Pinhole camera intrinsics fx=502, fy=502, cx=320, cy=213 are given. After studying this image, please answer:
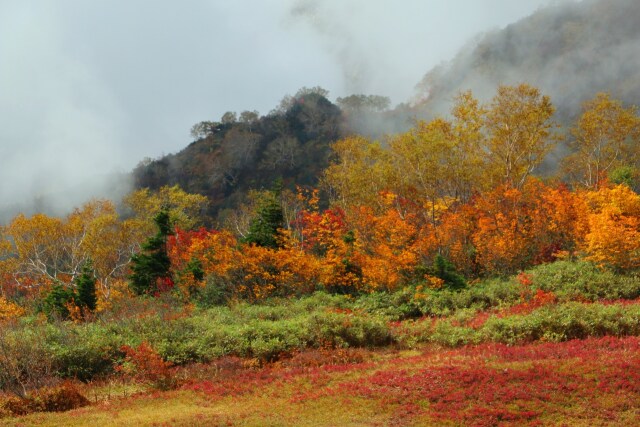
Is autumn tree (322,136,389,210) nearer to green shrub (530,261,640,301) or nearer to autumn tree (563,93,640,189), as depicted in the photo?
autumn tree (563,93,640,189)

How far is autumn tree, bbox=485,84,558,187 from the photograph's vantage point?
106ft

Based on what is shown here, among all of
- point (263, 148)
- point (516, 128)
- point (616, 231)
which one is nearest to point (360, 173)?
point (516, 128)

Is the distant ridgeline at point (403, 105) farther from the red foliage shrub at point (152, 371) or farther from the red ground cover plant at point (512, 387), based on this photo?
the red ground cover plant at point (512, 387)

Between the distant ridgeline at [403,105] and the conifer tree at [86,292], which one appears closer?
the conifer tree at [86,292]

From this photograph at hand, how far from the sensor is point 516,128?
107 feet

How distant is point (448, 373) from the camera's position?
42.5 ft

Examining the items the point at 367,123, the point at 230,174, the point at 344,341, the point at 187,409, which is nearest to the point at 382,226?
the point at 344,341

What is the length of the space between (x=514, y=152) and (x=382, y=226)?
1078 cm

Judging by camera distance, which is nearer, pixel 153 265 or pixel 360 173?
pixel 153 265

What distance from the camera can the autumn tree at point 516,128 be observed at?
32.2m

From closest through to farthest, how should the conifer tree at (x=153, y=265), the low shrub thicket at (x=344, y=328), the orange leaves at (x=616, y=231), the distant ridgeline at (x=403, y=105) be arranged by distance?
the low shrub thicket at (x=344, y=328) → the orange leaves at (x=616, y=231) → the conifer tree at (x=153, y=265) → the distant ridgeline at (x=403, y=105)

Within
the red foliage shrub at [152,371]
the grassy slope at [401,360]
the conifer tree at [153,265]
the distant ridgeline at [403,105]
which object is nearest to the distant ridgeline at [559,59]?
the distant ridgeline at [403,105]

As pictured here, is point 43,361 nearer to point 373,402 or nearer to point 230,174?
point 373,402

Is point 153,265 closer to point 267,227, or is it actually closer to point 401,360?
point 267,227
